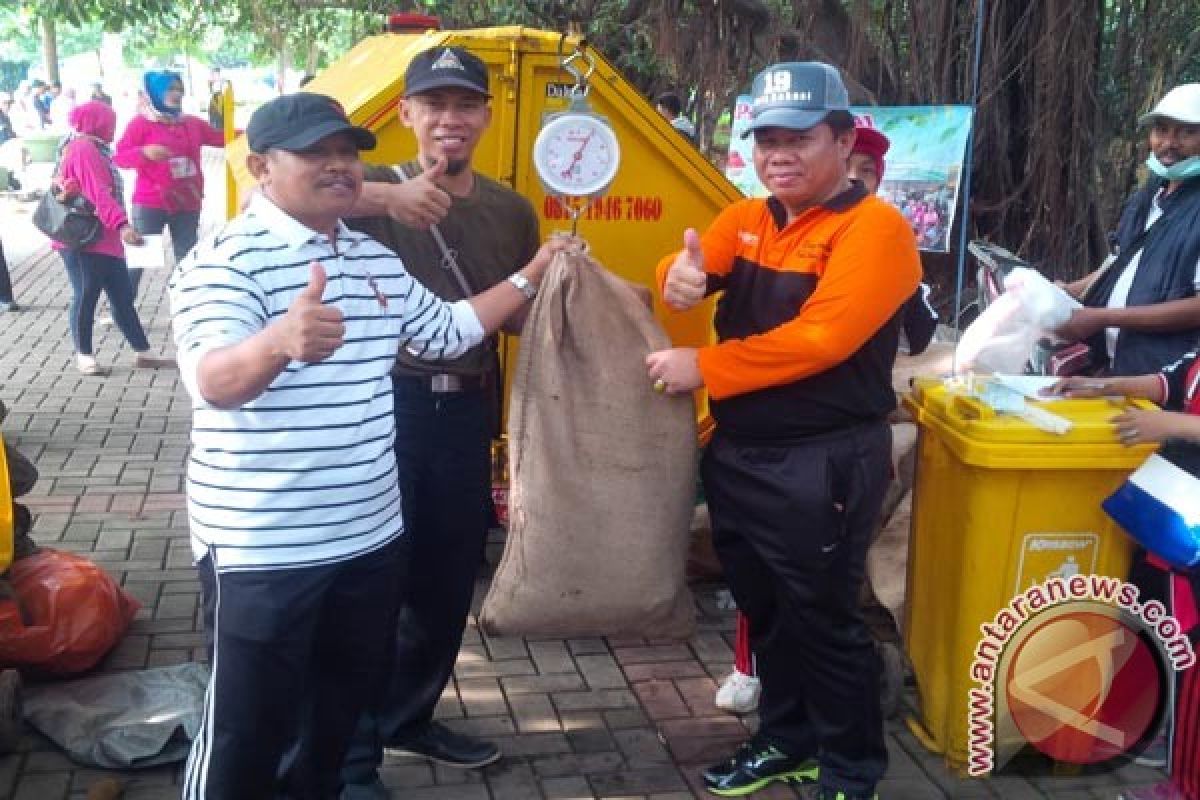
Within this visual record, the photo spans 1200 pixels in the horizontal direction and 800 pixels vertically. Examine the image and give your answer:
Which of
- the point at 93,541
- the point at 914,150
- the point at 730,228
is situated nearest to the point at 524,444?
the point at 730,228

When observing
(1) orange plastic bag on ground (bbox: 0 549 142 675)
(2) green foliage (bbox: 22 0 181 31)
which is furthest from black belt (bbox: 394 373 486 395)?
(2) green foliage (bbox: 22 0 181 31)

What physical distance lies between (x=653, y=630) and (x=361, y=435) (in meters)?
1.71

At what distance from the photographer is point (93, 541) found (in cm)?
502

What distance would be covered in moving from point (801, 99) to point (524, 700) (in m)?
2.11

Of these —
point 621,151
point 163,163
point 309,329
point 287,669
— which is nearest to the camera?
point 309,329

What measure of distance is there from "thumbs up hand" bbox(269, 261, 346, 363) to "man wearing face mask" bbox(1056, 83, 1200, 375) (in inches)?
96.0

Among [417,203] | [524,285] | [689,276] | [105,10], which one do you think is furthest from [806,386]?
[105,10]

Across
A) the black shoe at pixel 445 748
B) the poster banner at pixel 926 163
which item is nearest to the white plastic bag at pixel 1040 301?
the black shoe at pixel 445 748

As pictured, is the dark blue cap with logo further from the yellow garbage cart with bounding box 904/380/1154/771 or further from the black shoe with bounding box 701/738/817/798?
the black shoe with bounding box 701/738/817/798

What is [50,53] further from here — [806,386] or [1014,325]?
[806,386]

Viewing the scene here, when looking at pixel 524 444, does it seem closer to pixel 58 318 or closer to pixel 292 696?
pixel 292 696

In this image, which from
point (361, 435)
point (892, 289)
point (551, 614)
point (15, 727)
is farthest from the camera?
point (551, 614)

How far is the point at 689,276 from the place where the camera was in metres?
2.89

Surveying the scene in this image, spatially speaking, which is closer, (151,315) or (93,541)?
(93,541)
